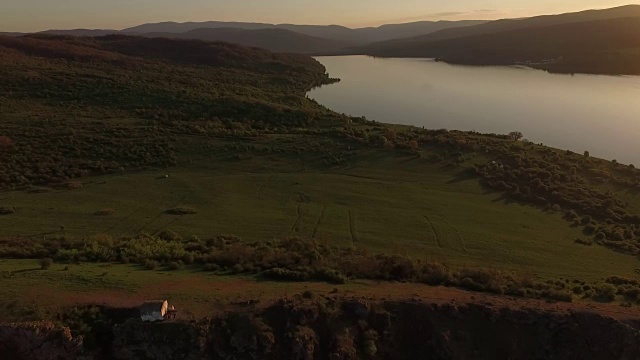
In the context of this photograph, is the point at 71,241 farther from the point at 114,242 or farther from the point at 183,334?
the point at 183,334

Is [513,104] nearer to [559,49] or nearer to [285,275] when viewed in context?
Answer: [285,275]

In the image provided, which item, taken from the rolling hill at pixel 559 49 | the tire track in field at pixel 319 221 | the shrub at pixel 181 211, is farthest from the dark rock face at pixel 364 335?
the rolling hill at pixel 559 49

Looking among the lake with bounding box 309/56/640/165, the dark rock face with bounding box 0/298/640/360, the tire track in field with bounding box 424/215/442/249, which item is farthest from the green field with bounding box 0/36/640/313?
the lake with bounding box 309/56/640/165

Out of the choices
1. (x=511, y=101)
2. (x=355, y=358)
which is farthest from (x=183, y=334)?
(x=511, y=101)

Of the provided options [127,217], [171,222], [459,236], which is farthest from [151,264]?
[459,236]

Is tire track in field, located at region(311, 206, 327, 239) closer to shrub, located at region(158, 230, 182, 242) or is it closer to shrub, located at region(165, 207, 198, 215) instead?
shrub, located at region(158, 230, 182, 242)
